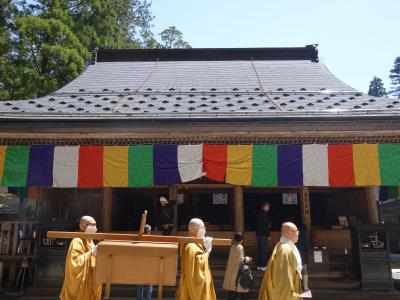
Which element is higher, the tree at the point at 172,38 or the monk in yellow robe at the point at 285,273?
the tree at the point at 172,38

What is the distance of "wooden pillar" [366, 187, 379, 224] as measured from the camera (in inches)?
408

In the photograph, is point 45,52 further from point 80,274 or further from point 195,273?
point 195,273

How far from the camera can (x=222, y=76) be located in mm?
14203

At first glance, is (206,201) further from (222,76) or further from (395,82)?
(395,82)

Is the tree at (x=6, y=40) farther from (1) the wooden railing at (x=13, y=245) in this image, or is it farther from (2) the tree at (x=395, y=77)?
(2) the tree at (x=395, y=77)

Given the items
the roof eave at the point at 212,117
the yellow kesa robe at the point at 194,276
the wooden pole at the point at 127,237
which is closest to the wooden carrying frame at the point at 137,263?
the wooden pole at the point at 127,237

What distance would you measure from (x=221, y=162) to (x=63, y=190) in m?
5.36

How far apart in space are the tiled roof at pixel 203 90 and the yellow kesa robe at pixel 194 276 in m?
4.72

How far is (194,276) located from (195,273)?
42mm

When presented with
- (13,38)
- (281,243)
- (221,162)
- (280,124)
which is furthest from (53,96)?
(13,38)

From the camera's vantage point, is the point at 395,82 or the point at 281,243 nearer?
the point at 281,243

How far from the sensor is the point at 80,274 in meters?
5.68

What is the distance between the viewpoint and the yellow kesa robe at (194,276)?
524 centimetres

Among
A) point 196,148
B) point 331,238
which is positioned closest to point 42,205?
point 196,148
